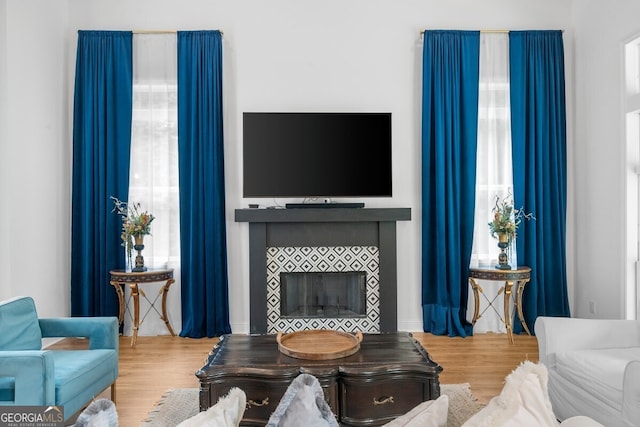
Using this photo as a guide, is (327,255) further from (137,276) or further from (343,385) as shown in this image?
(343,385)

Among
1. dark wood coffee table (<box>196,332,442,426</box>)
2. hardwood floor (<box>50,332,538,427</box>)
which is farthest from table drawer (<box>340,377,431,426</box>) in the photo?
hardwood floor (<box>50,332,538,427</box>)

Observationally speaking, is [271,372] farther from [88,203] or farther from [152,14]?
[152,14]

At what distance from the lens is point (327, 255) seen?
4.87 metres

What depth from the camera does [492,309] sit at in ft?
16.6

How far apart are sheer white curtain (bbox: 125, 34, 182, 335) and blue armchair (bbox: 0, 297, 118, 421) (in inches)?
77.5

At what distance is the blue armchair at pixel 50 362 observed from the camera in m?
2.32

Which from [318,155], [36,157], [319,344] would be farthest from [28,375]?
[318,155]

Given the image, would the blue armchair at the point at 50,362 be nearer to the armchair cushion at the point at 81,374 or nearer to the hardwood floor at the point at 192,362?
the armchair cushion at the point at 81,374

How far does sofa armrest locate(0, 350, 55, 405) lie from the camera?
7.58ft

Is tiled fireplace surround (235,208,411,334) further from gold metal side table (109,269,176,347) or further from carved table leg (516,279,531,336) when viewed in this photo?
carved table leg (516,279,531,336)

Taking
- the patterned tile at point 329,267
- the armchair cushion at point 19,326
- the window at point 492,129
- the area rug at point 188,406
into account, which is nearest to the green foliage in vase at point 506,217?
the window at point 492,129

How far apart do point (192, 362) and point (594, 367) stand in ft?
9.52

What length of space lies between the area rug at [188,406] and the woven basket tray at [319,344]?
67 cm

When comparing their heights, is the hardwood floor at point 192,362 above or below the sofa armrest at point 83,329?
below
